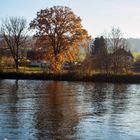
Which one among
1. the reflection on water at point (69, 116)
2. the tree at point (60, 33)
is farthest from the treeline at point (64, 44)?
the reflection on water at point (69, 116)

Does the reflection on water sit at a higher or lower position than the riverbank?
lower

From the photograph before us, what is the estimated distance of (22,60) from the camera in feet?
309

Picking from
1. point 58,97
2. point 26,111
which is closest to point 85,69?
point 58,97

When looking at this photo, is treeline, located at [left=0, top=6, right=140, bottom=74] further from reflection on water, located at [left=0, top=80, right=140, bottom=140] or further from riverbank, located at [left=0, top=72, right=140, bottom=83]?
reflection on water, located at [left=0, top=80, right=140, bottom=140]

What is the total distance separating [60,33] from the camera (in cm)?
8200

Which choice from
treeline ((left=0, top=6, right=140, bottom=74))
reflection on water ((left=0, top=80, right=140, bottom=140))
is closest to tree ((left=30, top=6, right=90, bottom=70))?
treeline ((left=0, top=6, right=140, bottom=74))

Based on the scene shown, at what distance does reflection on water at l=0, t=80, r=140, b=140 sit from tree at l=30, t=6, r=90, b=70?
29790mm

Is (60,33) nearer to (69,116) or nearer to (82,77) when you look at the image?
(82,77)

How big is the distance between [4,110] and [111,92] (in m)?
23.5

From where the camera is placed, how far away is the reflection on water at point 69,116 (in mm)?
27453

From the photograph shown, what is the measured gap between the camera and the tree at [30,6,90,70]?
81812 millimetres

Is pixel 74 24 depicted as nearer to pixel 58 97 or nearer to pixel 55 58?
pixel 55 58

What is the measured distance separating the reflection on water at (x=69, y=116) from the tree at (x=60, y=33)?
1173 inches

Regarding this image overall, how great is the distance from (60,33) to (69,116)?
48.6 metres
